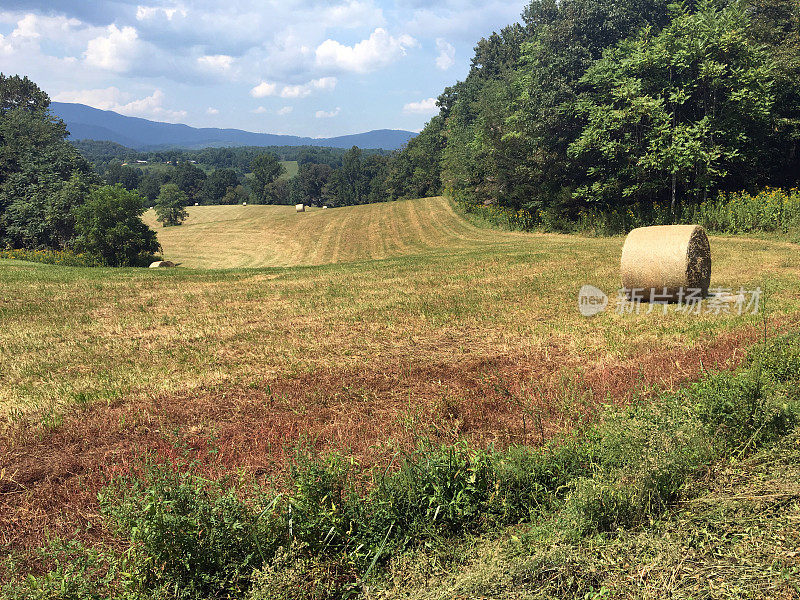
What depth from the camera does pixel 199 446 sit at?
5648mm

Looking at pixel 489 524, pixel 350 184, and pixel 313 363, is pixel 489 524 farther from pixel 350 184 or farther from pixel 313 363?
pixel 350 184

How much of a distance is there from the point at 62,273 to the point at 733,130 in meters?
33.2

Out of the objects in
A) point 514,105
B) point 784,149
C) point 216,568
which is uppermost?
point 514,105

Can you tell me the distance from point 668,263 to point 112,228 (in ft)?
140

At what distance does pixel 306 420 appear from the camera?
6141 mm

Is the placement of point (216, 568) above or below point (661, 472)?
below

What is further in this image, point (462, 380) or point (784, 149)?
point (784, 149)

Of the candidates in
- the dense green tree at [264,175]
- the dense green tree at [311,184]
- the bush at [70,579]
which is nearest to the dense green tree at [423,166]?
the dense green tree at [311,184]

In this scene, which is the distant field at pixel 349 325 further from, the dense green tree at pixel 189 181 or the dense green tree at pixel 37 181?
the dense green tree at pixel 189 181

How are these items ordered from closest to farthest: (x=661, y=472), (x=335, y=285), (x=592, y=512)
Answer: (x=592, y=512) → (x=661, y=472) → (x=335, y=285)

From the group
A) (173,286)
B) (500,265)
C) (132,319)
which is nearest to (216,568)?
(132,319)

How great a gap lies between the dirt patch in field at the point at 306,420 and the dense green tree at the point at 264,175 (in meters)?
151

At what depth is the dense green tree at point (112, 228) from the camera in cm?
4062

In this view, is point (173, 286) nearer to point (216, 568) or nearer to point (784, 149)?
point (216, 568)
